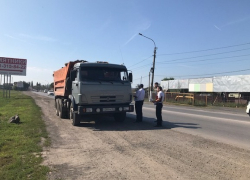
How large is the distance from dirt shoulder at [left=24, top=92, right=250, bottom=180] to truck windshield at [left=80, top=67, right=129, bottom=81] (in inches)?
105

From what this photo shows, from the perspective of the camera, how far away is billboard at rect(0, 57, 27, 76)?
4053cm

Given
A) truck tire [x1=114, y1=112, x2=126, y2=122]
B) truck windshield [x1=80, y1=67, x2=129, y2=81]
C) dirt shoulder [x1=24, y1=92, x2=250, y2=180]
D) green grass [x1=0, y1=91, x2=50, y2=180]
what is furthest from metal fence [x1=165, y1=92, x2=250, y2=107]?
green grass [x1=0, y1=91, x2=50, y2=180]

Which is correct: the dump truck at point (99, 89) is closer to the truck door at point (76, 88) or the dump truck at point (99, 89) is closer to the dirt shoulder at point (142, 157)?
the truck door at point (76, 88)

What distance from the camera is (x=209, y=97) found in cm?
3070

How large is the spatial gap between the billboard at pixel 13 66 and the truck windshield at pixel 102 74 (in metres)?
35.8

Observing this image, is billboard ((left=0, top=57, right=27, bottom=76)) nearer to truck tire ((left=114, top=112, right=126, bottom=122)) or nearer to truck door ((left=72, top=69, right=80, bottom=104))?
truck door ((left=72, top=69, right=80, bottom=104))

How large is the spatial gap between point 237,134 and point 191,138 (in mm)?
2130

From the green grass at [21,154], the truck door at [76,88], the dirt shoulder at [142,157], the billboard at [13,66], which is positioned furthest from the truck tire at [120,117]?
the billboard at [13,66]

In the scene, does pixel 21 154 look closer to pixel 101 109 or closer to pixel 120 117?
pixel 101 109

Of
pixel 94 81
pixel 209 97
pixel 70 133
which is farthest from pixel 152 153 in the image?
pixel 209 97

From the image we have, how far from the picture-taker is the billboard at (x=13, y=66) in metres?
40.5

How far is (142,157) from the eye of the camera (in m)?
5.66

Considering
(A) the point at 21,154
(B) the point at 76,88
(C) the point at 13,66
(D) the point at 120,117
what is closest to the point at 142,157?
(A) the point at 21,154

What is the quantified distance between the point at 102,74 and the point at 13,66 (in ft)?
120
